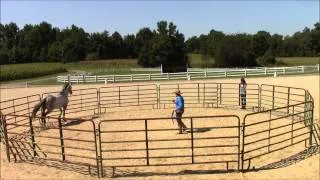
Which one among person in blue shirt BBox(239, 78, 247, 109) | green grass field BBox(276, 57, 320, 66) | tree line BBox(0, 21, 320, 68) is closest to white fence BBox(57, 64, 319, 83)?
person in blue shirt BBox(239, 78, 247, 109)

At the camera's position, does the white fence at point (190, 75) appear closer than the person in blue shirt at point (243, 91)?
No

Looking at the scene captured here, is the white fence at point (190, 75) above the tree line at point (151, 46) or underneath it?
underneath

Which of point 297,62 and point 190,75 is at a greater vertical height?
point 297,62

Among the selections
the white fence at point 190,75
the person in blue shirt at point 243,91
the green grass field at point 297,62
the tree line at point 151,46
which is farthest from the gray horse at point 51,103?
the green grass field at point 297,62

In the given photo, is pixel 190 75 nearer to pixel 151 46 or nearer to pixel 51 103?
pixel 51 103

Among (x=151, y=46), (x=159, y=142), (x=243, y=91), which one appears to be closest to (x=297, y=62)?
(x=151, y=46)

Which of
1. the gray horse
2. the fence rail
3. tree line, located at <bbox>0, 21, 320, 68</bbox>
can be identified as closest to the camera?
the fence rail

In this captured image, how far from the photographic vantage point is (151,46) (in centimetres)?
7044

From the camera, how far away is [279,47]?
97.4 m

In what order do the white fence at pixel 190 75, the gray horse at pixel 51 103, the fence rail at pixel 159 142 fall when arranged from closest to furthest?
the fence rail at pixel 159 142 → the gray horse at pixel 51 103 → the white fence at pixel 190 75

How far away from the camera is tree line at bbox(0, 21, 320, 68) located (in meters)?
63.7

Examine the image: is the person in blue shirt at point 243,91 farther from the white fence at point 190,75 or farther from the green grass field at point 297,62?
the green grass field at point 297,62

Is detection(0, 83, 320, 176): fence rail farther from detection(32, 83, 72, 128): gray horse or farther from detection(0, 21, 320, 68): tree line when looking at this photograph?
detection(0, 21, 320, 68): tree line

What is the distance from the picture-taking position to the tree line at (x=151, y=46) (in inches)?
2509
